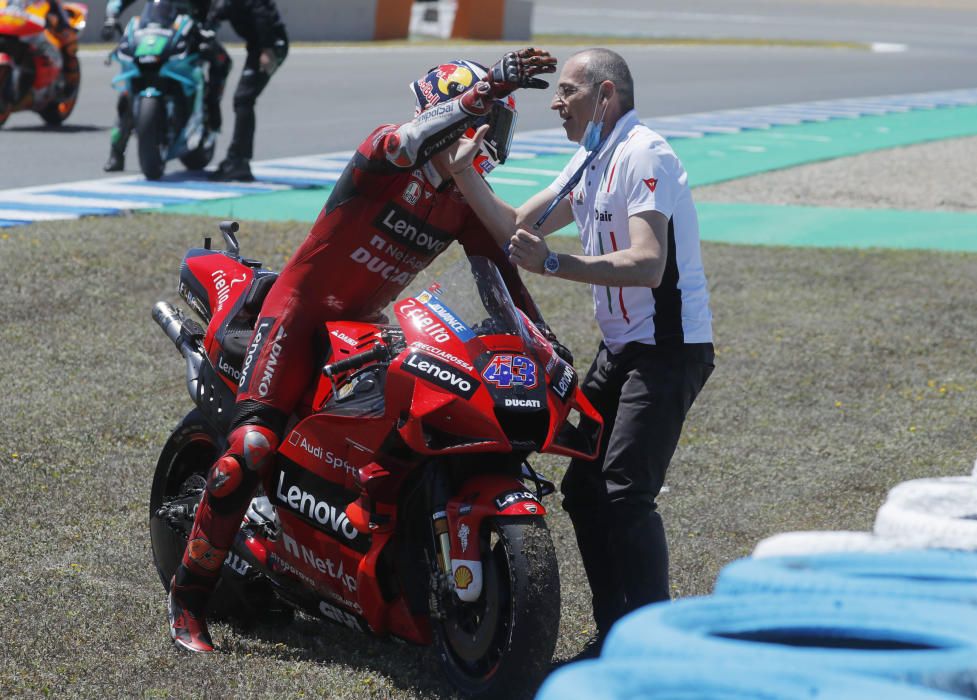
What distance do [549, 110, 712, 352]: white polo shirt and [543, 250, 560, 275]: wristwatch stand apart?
0.38 meters

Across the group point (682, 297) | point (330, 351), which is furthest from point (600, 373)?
point (330, 351)

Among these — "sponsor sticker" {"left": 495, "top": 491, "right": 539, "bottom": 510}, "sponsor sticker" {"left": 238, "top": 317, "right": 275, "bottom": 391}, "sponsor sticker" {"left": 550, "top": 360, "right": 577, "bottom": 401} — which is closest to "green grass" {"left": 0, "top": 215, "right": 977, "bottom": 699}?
"sponsor sticker" {"left": 495, "top": 491, "right": 539, "bottom": 510}

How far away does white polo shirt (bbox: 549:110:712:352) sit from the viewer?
16.0 feet

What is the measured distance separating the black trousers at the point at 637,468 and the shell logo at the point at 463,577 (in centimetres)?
71

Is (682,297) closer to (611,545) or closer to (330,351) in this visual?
(611,545)

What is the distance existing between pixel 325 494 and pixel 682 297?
52.5 inches

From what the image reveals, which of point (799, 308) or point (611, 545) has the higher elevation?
point (611, 545)

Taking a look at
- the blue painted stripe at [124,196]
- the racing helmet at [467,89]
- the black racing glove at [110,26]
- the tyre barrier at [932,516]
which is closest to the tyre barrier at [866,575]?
the tyre barrier at [932,516]

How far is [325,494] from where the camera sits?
4.91 m

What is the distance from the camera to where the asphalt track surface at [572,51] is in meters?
17.3

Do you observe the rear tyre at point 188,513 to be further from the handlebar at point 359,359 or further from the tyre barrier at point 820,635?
the tyre barrier at point 820,635

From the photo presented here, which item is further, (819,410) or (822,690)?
(819,410)

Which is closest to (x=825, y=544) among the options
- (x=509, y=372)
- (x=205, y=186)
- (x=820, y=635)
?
(x=820, y=635)

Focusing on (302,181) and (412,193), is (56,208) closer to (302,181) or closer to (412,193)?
(302,181)
